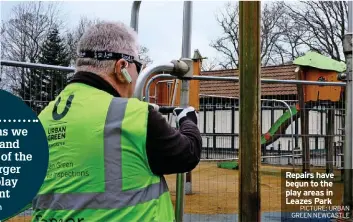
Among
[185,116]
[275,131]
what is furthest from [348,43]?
[275,131]

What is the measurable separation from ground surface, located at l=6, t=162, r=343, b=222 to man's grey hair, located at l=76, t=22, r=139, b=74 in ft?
17.6

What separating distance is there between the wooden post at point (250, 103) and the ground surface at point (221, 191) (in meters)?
4.69

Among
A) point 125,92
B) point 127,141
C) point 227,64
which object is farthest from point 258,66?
point 227,64

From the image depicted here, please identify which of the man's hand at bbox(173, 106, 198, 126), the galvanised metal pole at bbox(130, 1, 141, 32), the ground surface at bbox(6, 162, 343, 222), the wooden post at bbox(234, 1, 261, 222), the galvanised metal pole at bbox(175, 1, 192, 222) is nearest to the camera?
the man's hand at bbox(173, 106, 198, 126)

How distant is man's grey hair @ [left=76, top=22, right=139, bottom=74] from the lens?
197 centimetres

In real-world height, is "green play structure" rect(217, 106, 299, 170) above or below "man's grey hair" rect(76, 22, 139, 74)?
below

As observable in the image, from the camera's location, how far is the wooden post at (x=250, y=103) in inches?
95.4

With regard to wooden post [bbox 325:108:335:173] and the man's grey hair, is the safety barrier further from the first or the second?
the man's grey hair

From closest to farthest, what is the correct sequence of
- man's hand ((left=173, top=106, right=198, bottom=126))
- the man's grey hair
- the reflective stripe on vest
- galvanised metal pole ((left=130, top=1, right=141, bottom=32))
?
the reflective stripe on vest < the man's grey hair < man's hand ((left=173, top=106, right=198, bottom=126)) < galvanised metal pole ((left=130, top=1, right=141, bottom=32))

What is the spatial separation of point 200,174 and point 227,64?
1088 inches

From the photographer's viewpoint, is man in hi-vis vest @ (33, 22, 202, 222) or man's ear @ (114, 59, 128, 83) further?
man's ear @ (114, 59, 128, 83)

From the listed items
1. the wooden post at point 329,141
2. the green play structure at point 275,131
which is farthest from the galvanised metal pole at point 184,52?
the green play structure at point 275,131

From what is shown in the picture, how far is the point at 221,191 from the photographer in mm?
7895

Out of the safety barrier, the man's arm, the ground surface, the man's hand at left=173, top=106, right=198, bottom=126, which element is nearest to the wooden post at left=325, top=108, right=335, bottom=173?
the safety barrier
